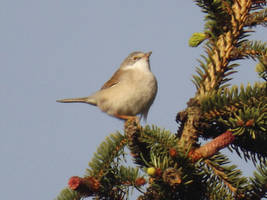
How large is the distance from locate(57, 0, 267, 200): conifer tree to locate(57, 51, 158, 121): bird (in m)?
2.12

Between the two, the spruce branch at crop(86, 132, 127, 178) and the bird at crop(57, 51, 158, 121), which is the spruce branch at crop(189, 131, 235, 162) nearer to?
the spruce branch at crop(86, 132, 127, 178)

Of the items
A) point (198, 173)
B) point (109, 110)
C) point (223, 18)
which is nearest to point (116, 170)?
point (198, 173)

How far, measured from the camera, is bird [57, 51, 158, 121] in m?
5.49

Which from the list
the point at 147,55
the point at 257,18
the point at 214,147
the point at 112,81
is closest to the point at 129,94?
the point at 112,81

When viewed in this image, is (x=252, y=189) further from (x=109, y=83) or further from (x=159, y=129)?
(x=109, y=83)

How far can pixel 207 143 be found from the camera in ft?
8.96

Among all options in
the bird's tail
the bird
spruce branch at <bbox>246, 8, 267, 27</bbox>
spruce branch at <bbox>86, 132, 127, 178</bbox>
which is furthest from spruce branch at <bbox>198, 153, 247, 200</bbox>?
the bird's tail

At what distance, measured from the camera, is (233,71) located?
321cm

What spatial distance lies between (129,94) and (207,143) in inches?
114

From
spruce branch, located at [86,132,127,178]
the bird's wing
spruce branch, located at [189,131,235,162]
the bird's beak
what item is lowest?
spruce branch, located at [189,131,235,162]

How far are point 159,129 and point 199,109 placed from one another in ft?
1.15

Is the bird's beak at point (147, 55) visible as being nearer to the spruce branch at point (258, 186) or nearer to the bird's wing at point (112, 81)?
the bird's wing at point (112, 81)

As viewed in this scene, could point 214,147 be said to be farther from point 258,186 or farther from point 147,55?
point 147,55

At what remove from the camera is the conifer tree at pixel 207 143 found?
2559 mm
